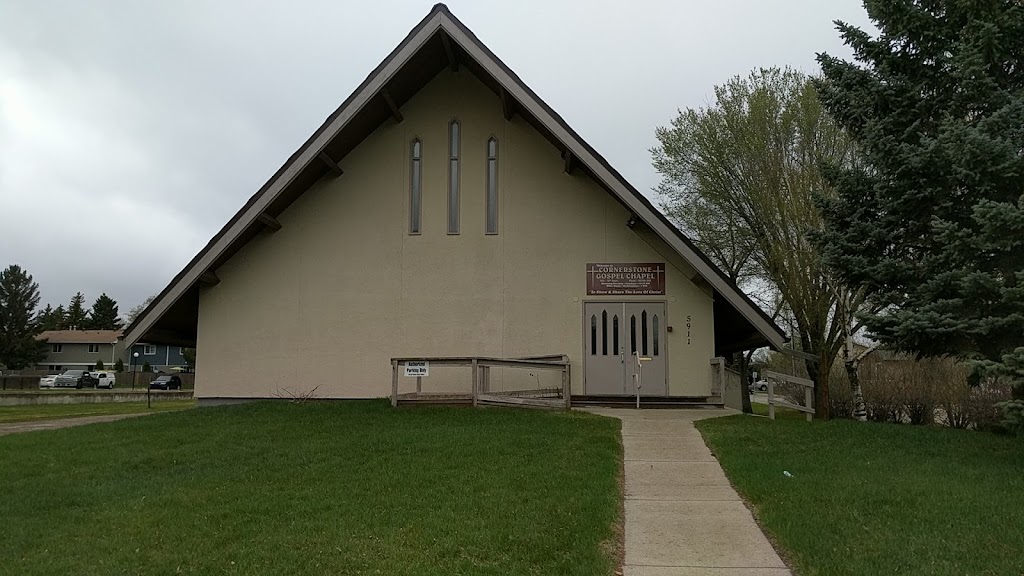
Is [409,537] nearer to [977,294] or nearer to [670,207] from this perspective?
[977,294]

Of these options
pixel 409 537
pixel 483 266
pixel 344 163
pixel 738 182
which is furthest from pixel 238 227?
pixel 738 182

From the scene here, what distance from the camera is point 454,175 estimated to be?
1634 cm

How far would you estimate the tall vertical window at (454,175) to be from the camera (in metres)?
16.3

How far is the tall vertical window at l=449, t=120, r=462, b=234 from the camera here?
1627cm

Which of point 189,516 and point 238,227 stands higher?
point 238,227

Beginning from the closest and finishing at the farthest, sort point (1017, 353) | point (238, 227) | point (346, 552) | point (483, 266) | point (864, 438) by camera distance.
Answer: point (346, 552) → point (1017, 353) → point (864, 438) → point (238, 227) → point (483, 266)

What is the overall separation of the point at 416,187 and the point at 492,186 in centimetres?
163

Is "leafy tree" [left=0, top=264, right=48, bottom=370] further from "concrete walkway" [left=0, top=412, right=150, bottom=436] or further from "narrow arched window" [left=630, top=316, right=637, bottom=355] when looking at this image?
"narrow arched window" [left=630, top=316, right=637, bottom=355]

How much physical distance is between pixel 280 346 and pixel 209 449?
6.30 metres

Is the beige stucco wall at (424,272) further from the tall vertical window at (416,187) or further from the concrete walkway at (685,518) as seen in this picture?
the concrete walkway at (685,518)

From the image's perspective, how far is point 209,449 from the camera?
33.2 ft

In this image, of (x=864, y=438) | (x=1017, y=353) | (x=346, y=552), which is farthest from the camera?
(x=864, y=438)

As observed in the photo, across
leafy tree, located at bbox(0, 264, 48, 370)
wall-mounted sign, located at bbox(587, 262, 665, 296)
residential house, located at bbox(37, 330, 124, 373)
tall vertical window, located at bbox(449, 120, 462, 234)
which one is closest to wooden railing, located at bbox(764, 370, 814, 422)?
wall-mounted sign, located at bbox(587, 262, 665, 296)

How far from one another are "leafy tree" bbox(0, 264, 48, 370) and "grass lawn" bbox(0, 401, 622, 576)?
7213cm
